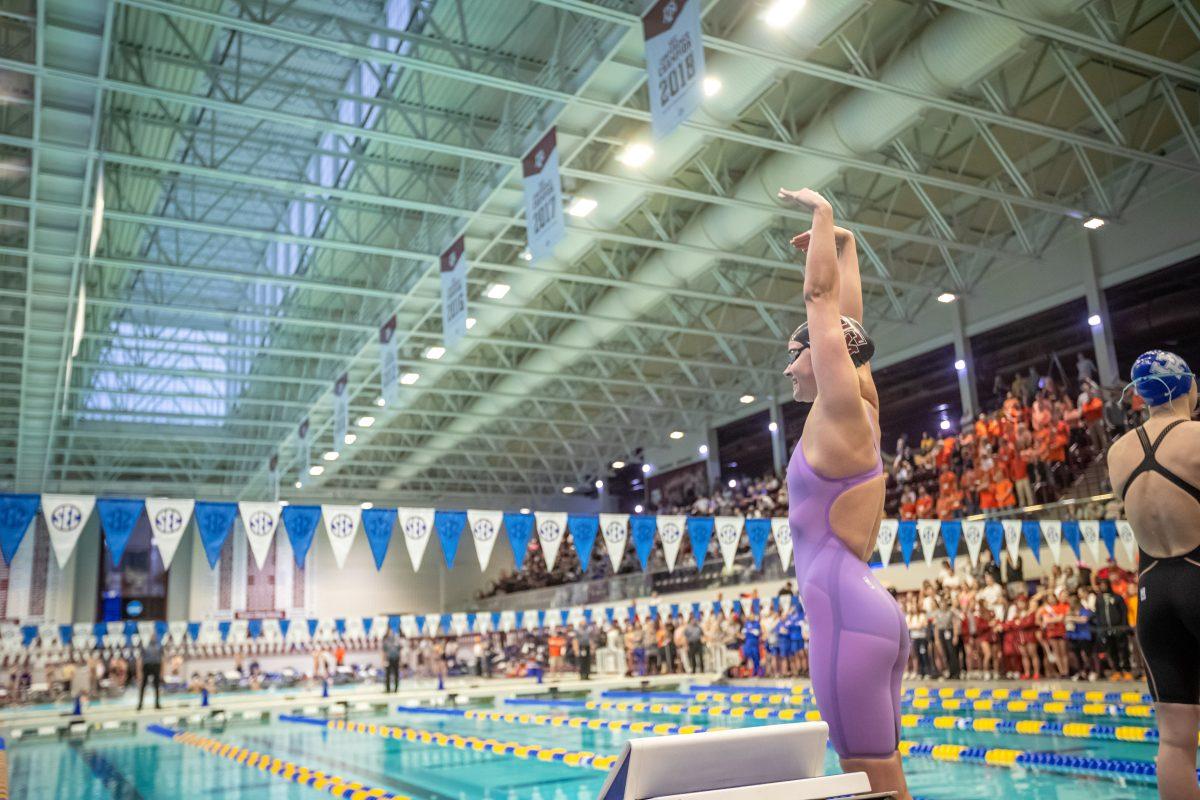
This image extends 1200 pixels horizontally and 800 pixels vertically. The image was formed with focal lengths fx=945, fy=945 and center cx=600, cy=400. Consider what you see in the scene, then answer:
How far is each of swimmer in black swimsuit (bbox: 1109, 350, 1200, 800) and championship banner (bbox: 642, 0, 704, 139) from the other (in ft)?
22.6

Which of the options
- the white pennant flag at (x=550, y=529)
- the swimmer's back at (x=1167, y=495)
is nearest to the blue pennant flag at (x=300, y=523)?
the white pennant flag at (x=550, y=529)

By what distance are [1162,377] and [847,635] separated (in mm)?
1696

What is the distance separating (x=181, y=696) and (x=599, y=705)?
55.0ft

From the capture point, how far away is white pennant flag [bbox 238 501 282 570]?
Result: 11.8m

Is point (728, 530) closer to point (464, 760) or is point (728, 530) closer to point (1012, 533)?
point (1012, 533)

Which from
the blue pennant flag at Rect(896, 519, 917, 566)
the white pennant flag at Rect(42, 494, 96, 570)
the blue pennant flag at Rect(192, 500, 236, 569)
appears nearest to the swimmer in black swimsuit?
the white pennant flag at Rect(42, 494, 96, 570)

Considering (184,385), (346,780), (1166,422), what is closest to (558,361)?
→ (184,385)

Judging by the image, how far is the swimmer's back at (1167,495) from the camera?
3.06m

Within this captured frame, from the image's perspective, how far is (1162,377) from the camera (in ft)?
10.6

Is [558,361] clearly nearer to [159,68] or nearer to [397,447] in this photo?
[397,447]

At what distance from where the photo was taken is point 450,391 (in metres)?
28.1

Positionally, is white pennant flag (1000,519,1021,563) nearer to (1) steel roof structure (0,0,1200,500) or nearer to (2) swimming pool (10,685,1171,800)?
(2) swimming pool (10,685,1171,800)

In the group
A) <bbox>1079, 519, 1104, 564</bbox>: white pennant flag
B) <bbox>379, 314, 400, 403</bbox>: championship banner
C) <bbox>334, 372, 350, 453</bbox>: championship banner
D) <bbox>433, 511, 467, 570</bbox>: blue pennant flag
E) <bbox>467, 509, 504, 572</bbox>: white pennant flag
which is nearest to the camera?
<bbox>433, 511, 467, 570</bbox>: blue pennant flag

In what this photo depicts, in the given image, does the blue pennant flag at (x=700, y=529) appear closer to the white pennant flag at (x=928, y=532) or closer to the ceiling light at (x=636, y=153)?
the white pennant flag at (x=928, y=532)
